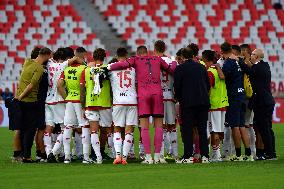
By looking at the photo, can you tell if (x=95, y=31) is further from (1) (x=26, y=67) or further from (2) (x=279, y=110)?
(1) (x=26, y=67)

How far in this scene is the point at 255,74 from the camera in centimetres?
1772

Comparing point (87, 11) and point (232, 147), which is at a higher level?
point (87, 11)

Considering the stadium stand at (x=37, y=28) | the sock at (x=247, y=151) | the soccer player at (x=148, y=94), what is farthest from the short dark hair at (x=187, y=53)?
the stadium stand at (x=37, y=28)

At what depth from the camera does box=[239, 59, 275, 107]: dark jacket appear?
58.0ft

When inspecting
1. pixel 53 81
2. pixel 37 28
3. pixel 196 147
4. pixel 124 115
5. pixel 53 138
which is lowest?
pixel 196 147

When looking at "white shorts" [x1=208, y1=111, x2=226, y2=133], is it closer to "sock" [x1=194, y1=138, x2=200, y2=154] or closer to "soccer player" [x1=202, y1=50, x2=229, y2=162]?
"soccer player" [x1=202, y1=50, x2=229, y2=162]

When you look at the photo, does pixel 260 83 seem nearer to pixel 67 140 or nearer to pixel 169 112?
pixel 169 112

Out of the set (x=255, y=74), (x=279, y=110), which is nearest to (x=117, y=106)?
(x=255, y=74)

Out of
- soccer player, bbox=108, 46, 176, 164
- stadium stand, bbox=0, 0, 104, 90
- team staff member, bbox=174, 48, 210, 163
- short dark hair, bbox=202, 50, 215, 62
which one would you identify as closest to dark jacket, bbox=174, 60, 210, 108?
team staff member, bbox=174, 48, 210, 163

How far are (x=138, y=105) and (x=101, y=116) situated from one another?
824mm

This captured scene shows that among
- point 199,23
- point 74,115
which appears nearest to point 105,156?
point 74,115

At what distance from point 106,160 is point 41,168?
8.02 ft

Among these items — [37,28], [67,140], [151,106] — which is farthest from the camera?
[37,28]

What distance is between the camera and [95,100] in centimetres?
1702
